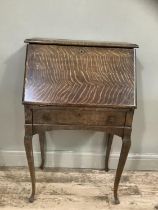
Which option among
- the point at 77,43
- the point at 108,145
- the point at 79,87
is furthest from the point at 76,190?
the point at 77,43

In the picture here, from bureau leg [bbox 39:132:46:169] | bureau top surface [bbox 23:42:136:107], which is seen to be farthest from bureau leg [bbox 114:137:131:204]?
bureau leg [bbox 39:132:46:169]

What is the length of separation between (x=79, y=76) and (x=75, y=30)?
361 millimetres

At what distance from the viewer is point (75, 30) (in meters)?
2.10

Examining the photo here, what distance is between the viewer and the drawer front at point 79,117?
184 centimetres

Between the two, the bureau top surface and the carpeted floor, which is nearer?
the bureau top surface

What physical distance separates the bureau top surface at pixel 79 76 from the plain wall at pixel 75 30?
0.17m

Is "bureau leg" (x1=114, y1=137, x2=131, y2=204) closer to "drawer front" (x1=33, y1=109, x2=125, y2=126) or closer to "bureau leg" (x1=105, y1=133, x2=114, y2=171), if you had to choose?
"drawer front" (x1=33, y1=109, x2=125, y2=126)

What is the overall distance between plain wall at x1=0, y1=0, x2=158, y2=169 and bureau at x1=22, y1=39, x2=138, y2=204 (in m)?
0.14

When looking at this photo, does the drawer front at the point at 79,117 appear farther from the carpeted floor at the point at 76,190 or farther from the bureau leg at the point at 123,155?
the carpeted floor at the point at 76,190

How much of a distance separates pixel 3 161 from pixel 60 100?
0.89m

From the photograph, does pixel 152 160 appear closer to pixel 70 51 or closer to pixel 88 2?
pixel 70 51

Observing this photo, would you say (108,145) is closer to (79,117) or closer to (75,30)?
(79,117)

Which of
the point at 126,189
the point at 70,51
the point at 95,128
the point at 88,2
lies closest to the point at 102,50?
the point at 70,51

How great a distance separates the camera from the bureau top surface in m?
1.81
